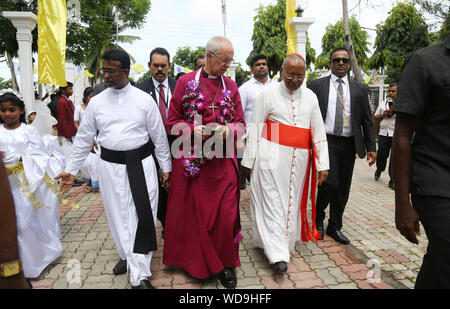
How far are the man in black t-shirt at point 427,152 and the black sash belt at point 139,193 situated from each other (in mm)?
2238

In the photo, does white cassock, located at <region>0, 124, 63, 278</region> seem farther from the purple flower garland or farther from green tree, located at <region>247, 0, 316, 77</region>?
green tree, located at <region>247, 0, 316, 77</region>

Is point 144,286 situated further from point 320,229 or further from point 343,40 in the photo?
point 343,40

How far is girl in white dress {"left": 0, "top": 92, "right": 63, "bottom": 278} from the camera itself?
3.67 meters

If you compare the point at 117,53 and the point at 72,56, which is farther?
the point at 72,56

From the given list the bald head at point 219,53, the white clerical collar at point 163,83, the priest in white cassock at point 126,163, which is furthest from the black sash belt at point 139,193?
the white clerical collar at point 163,83

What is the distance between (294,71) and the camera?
12.1 feet

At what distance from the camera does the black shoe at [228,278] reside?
11.0ft

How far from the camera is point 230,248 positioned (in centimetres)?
346

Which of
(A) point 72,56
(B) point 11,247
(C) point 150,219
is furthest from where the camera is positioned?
(A) point 72,56

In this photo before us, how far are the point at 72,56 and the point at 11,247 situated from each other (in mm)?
12226

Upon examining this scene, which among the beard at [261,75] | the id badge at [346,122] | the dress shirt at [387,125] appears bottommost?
the dress shirt at [387,125]

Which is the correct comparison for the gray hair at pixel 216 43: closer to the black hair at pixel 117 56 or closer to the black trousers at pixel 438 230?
the black hair at pixel 117 56

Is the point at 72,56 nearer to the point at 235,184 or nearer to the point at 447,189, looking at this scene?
the point at 235,184
